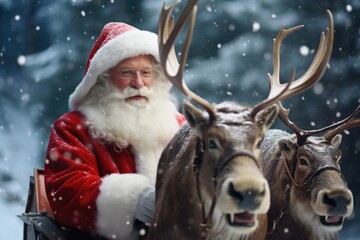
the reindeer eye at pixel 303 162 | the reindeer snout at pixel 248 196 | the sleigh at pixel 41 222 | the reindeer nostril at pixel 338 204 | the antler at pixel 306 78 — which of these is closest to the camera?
the reindeer snout at pixel 248 196

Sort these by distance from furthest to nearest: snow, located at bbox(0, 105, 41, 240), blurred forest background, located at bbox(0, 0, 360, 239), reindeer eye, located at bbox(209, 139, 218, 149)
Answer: snow, located at bbox(0, 105, 41, 240) → blurred forest background, located at bbox(0, 0, 360, 239) → reindeer eye, located at bbox(209, 139, 218, 149)

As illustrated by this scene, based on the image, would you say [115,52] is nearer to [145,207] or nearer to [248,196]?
[145,207]

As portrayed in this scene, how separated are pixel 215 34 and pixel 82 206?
3.40 metres

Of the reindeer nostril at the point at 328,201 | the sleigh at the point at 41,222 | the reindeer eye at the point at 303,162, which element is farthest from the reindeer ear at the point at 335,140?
the sleigh at the point at 41,222

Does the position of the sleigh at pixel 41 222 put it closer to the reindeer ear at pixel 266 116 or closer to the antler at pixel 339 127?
the reindeer ear at pixel 266 116

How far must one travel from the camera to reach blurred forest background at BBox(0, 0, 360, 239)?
5.21m

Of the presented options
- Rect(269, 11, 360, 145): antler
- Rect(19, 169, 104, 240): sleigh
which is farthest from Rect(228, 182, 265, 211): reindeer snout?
Rect(19, 169, 104, 240): sleigh

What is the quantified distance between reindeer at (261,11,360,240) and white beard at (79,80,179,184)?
0.46 m

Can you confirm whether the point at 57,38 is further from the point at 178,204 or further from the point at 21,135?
the point at 178,204

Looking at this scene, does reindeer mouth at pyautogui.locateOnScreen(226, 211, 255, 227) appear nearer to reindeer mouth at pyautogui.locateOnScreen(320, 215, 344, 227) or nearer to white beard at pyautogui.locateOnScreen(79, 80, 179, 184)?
reindeer mouth at pyautogui.locateOnScreen(320, 215, 344, 227)

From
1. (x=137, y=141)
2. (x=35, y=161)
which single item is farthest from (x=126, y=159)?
(x=35, y=161)

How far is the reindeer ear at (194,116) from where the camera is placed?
Answer: 1854 mm

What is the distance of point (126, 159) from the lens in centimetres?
247

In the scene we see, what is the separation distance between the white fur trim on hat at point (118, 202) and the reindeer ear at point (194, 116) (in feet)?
1.44
